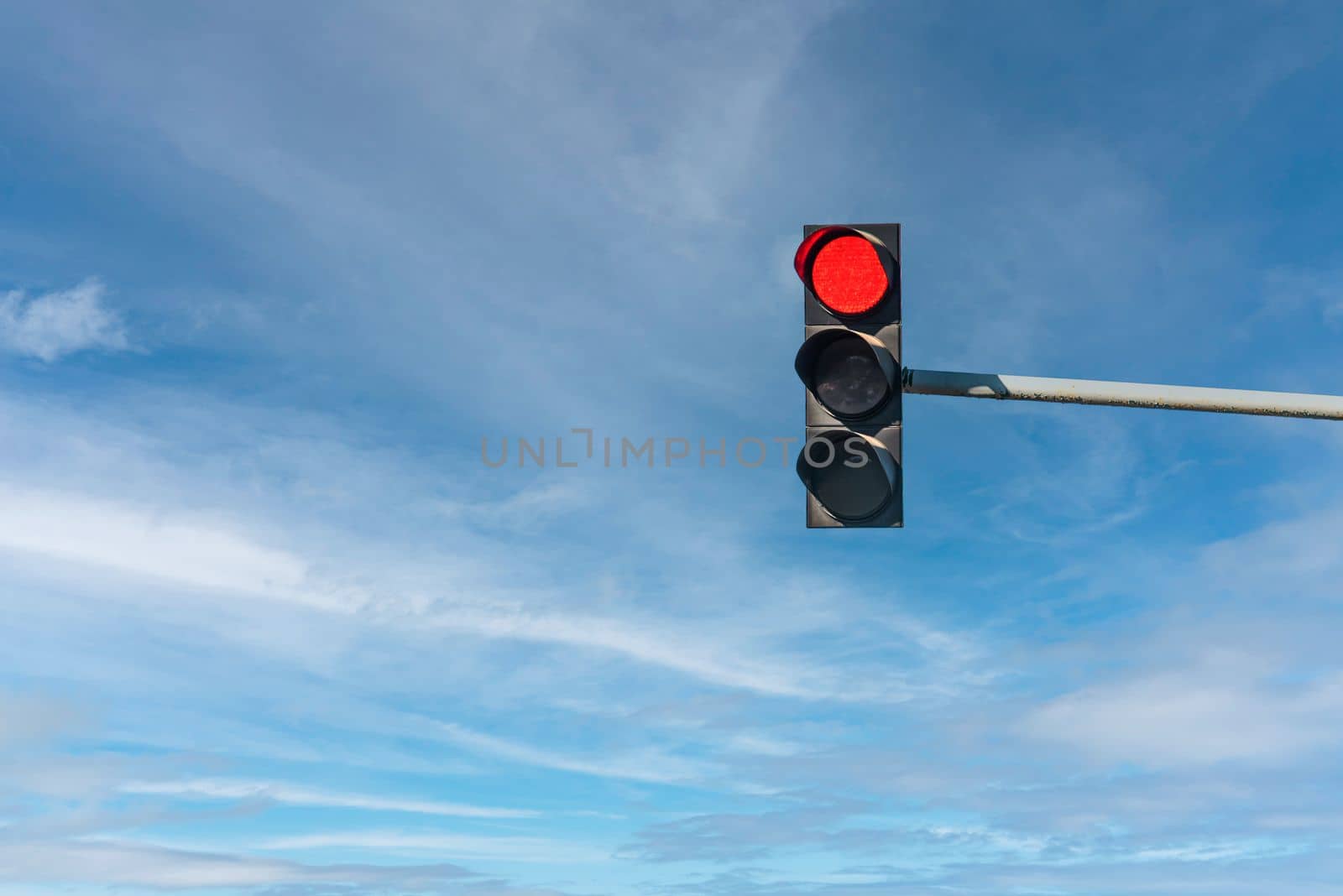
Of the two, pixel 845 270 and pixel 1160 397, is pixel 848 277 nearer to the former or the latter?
pixel 845 270

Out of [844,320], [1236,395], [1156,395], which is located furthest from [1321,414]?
[844,320]

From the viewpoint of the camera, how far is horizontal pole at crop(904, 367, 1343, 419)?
6.99 m

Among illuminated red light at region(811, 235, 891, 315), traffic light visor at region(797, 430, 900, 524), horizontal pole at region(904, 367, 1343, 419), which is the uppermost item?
illuminated red light at region(811, 235, 891, 315)

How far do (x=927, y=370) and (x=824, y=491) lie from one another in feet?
3.05

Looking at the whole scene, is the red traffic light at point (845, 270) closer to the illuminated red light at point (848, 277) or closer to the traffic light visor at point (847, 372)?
the illuminated red light at point (848, 277)

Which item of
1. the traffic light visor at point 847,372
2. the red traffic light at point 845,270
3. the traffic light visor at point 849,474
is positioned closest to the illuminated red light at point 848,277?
the red traffic light at point 845,270

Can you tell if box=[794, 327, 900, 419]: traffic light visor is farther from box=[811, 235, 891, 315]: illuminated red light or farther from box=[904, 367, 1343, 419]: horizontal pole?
box=[904, 367, 1343, 419]: horizontal pole

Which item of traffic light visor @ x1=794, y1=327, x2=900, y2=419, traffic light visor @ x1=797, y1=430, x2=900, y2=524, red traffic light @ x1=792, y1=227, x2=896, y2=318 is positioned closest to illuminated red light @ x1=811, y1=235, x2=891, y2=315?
red traffic light @ x1=792, y1=227, x2=896, y2=318

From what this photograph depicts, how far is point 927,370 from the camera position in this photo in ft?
23.8

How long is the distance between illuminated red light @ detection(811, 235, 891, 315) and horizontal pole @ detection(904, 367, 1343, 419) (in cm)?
82

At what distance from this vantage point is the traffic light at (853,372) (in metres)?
7.01

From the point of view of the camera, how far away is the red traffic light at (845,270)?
23.0 ft

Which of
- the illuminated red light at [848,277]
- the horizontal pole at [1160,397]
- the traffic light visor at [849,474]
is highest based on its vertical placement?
the illuminated red light at [848,277]

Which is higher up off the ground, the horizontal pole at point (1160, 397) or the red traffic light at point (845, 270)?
the red traffic light at point (845, 270)
